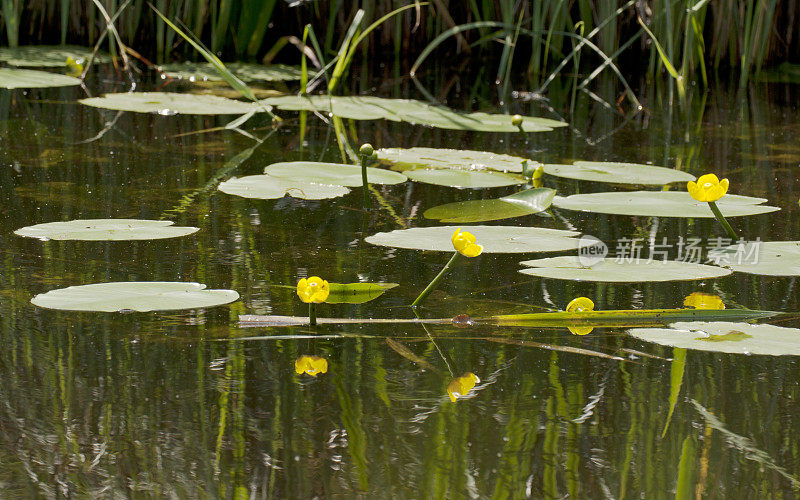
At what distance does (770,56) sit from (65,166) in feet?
10.5

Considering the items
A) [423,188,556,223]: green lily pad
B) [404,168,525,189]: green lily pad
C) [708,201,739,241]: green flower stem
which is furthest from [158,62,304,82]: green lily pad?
[708,201,739,241]: green flower stem

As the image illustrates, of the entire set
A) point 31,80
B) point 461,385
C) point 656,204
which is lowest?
point 461,385

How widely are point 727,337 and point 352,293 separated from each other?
458 millimetres

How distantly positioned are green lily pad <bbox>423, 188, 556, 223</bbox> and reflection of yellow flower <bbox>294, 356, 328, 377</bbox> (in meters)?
0.63

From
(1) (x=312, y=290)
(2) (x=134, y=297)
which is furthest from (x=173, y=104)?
(1) (x=312, y=290)

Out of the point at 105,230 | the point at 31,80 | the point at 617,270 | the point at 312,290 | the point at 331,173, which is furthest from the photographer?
the point at 31,80

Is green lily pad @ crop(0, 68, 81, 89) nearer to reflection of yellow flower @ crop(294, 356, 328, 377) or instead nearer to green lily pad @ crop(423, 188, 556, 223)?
green lily pad @ crop(423, 188, 556, 223)

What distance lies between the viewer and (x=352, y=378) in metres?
1.08

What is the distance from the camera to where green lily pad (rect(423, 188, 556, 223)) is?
1748 millimetres

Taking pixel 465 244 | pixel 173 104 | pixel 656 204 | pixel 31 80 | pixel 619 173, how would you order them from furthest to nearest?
pixel 31 80, pixel 173 104, pixel 619 173, pixel 656 204, pixel 465 244

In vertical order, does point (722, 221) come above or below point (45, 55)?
below

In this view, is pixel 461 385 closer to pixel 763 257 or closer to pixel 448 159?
pixel 763 257

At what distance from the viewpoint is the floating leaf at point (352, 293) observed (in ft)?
4.25

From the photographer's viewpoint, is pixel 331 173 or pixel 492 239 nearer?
pixel 492 239
